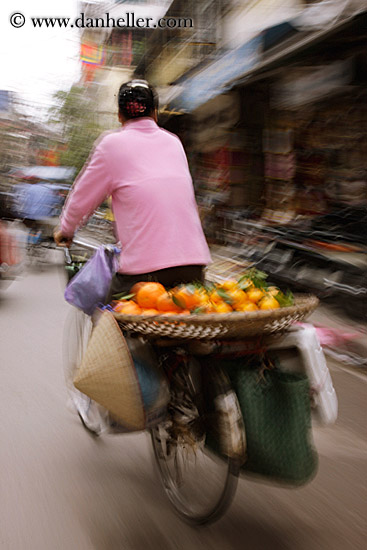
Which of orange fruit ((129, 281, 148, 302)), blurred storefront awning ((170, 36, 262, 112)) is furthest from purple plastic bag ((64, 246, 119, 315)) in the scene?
blurred storefront awning ((170, 36, 262, 112))

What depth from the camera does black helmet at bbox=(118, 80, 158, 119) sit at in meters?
3.30

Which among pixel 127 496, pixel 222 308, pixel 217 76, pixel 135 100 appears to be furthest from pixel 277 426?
pixel 217 76

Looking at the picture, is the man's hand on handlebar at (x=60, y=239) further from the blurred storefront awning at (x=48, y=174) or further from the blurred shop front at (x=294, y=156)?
the blurred storefront awning at (x=48, y=174)

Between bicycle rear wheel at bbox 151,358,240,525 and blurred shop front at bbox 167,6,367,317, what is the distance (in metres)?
3.60

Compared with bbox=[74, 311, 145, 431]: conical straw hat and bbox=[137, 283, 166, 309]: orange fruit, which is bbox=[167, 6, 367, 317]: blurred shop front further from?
bbox=[74, 311, 145, 431]: conical straw hat

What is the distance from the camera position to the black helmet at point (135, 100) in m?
3.30

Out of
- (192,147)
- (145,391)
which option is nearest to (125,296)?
(145,391)

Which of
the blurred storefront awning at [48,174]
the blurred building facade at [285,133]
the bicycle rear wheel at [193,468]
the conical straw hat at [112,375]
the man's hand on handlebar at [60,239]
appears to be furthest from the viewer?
the blurred storefront awning at [48,174]

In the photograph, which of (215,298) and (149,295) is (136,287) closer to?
(149,295)

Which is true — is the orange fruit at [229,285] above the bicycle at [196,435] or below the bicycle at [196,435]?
above

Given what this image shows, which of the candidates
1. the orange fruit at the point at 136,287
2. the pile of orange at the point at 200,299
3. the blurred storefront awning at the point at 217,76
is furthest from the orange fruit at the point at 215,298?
the blurred storefront awning at the point at 217,76

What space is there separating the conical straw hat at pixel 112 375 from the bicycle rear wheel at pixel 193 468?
33 cm

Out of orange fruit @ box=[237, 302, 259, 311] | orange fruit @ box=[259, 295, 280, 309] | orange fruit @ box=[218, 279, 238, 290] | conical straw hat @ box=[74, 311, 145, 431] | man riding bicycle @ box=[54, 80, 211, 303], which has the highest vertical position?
man riding bicycle @ box=[54, 80, 211, 303]

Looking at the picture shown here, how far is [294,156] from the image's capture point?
870 centimetres
